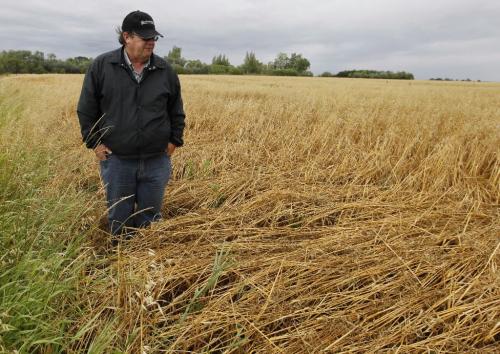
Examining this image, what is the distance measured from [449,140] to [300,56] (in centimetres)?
8284

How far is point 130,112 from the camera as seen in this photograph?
2828mm

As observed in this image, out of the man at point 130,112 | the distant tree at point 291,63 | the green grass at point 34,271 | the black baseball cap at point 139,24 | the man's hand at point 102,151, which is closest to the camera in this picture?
the green grass at point 34,271

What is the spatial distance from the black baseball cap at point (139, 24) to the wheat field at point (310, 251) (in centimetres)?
119

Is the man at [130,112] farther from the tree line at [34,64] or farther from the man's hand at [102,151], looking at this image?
the tree line at [34,64]

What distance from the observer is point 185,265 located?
2.42m

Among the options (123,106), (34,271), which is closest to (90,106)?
(123,106)

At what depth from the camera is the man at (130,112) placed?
2752mm

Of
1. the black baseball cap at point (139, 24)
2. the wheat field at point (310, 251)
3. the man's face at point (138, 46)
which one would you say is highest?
the black baseball cap at point (139, 24)

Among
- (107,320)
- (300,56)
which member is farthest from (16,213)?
(300,56)

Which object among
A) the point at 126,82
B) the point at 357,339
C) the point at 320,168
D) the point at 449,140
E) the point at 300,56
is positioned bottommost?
the point at 357,339

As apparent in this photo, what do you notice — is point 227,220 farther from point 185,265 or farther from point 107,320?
point 107,320

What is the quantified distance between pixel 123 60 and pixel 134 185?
3.16ft

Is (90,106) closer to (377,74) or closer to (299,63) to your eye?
(377,74)

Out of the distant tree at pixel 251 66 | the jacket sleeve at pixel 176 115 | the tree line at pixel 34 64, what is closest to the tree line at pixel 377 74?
the distant tree at pixel 251 66
